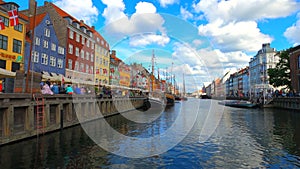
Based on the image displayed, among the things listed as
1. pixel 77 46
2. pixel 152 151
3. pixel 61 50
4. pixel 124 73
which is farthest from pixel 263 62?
pixel 152 151

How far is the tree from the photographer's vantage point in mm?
63781

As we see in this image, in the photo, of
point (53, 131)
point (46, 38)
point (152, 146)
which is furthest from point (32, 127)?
point (46, 38)

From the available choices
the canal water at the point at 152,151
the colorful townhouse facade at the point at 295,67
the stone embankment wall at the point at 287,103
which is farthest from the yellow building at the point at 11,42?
the colorful townhouse facade at the point at 295,67

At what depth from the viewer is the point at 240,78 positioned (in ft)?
505

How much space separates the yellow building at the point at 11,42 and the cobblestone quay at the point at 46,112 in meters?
15.9

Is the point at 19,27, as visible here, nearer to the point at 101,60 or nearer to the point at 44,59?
the point at 44,59

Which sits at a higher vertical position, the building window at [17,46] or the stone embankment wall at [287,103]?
the building window at [17,46]

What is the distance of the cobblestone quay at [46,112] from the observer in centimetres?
1452

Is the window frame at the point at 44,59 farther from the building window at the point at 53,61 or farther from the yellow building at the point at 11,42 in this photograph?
the yellow building at the point at 11,42

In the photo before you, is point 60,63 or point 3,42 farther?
point 60,63

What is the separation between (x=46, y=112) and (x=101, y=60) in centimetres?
4890

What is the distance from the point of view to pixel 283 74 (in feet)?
209

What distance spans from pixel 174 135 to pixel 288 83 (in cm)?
5750

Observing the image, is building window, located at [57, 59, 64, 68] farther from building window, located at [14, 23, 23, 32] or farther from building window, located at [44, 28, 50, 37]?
building window, located at [14, 23, 23, 32]
